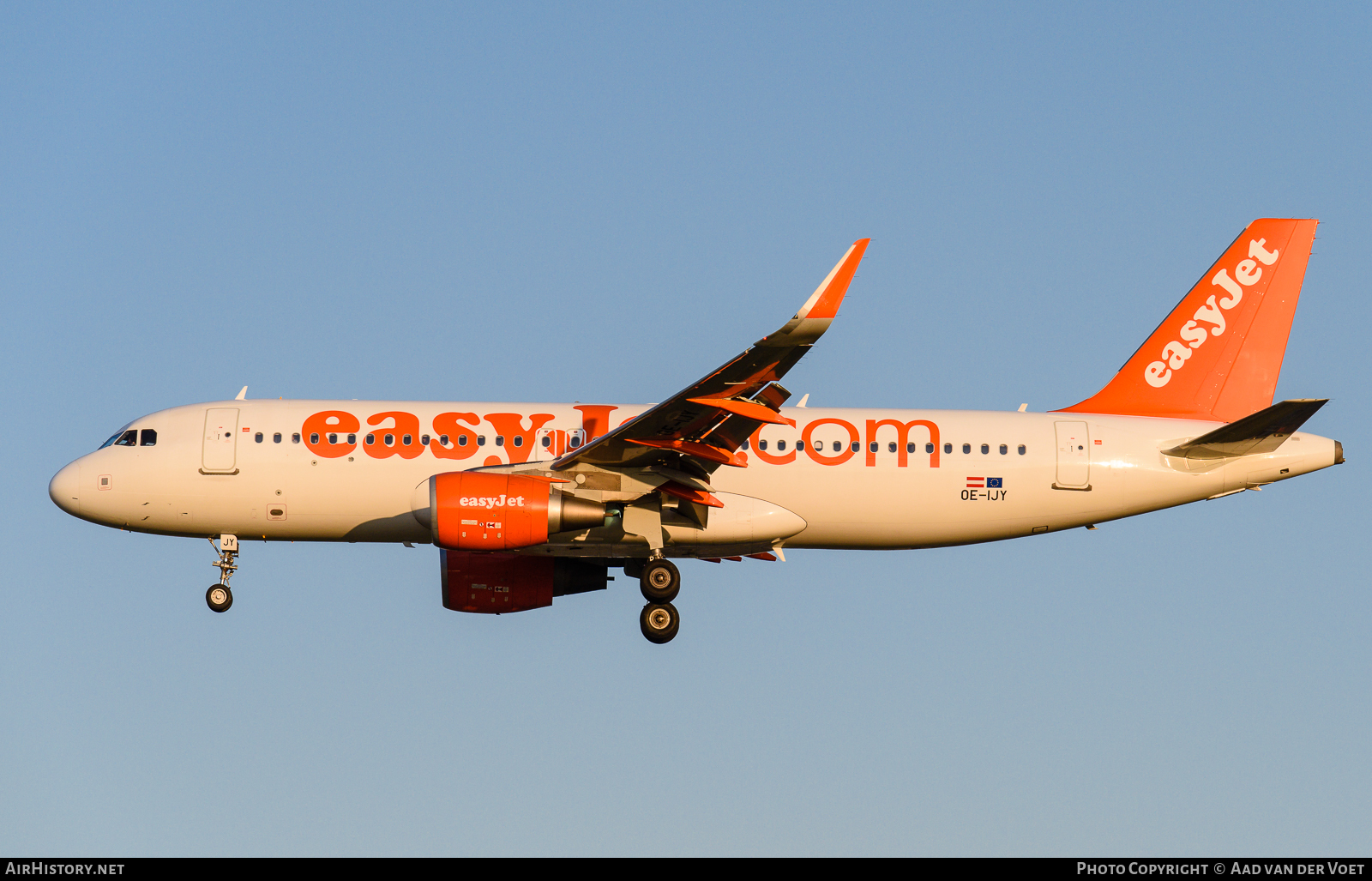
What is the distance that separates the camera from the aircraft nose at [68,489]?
30609mm

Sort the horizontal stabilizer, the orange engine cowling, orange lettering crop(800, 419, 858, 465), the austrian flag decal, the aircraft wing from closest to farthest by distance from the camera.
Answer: the aircraft wing, the horizontal stabilizer, orange lettering crop(800, 419, 858, 465), the austrian flag decal, the orange engine cowling

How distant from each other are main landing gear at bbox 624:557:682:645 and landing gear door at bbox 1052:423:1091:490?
8010 mm

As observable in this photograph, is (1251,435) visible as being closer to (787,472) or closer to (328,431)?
(787,472)

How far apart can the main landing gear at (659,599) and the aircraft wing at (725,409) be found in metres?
2.18

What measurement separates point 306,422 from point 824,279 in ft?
39.6

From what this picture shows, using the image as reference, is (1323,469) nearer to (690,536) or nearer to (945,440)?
(945,440)

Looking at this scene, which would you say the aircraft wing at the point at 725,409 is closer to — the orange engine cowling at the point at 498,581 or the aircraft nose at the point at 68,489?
the orange engine cowling at the point at 498,581

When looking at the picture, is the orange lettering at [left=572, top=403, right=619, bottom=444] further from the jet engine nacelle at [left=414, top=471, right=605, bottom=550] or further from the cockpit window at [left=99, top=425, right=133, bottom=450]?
the cockpit window at [left=99, top=425, right=133, bottom=450]

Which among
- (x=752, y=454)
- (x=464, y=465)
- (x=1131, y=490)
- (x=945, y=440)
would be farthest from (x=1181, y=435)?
(x=464, y=465)

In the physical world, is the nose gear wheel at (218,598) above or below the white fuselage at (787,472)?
below

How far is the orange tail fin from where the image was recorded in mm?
32406

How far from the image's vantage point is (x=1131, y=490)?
3061cm

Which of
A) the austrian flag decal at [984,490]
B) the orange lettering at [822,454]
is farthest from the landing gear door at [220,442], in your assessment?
the austrian flag decal at [984,490]

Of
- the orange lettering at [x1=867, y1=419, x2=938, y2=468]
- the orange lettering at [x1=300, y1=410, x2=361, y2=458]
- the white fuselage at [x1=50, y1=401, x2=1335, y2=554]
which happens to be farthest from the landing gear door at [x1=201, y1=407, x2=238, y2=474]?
the orange lettering at [x1=867, y1=419, x2=938, y2=468]
